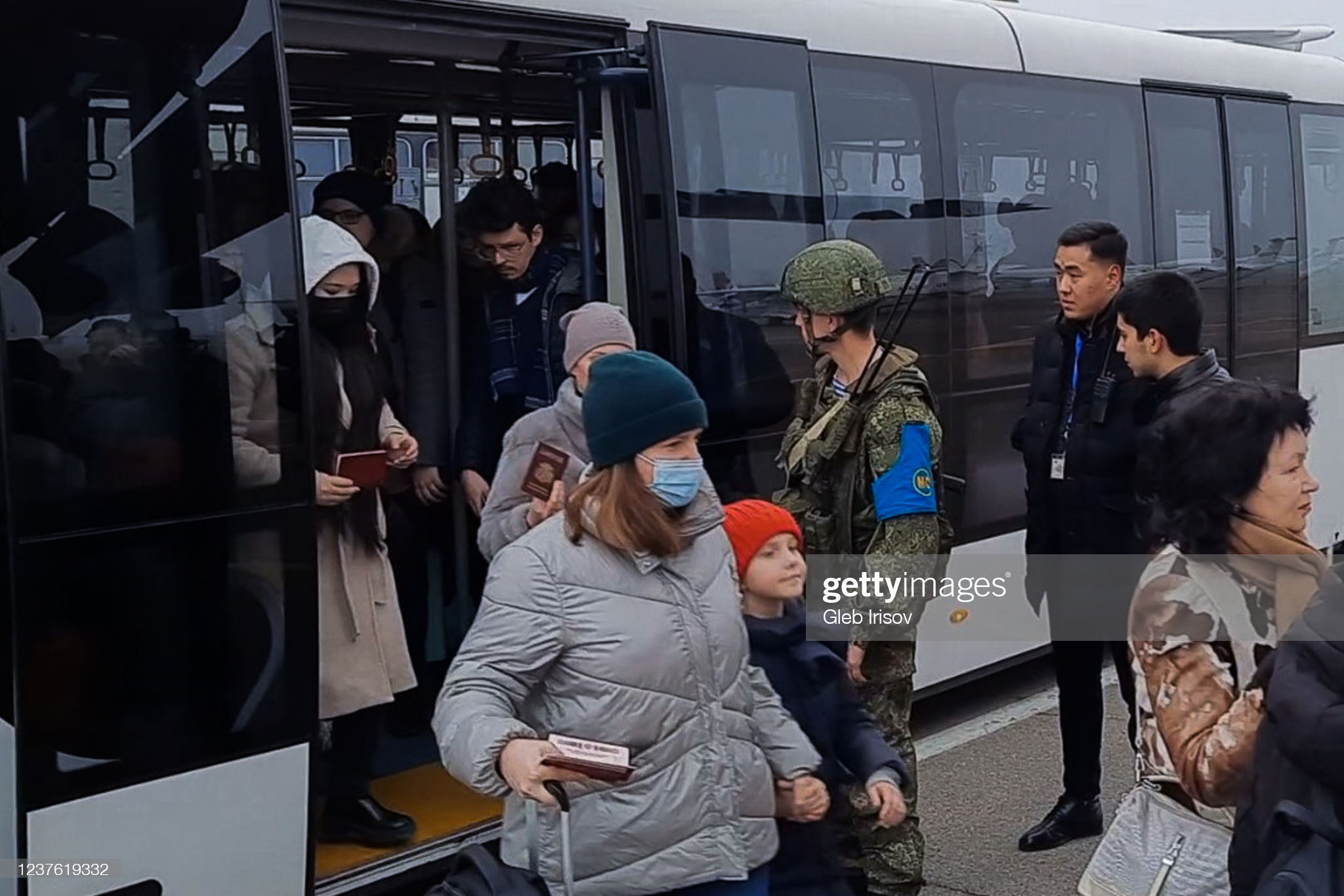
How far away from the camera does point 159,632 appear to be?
12.1 ft

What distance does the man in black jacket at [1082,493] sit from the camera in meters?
5.00

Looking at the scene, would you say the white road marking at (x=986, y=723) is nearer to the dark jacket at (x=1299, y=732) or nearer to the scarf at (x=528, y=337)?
the scarf at (x=528, y=337)

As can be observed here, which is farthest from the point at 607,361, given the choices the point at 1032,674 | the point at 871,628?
the point at 1032,674

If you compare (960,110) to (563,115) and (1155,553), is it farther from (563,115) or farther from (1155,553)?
(1155,553)

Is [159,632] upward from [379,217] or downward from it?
downward

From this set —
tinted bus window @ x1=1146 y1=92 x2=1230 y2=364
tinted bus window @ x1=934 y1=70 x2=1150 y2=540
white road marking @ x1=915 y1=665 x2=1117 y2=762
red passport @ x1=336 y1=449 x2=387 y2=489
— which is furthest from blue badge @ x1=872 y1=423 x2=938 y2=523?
tinted bus window @ x1=1146 y1=92 x2=1230 y2=364

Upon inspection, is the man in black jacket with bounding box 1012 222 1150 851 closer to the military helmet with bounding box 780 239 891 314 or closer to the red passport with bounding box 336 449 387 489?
the military helmet with bounding box 780 239 891 314

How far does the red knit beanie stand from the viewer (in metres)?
3.36

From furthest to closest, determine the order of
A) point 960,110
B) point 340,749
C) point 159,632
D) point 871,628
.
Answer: point 960,110 → point 340,749 → point 871,628 → point 159,632

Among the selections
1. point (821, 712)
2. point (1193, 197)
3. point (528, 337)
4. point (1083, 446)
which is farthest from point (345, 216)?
point (1193, 197)

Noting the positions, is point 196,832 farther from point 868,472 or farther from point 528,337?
point 528,337

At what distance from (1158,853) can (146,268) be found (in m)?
2.39

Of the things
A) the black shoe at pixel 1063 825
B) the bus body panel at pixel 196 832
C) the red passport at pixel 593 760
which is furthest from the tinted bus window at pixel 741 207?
the red passport at pixel 593 760

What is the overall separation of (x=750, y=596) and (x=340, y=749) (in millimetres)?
2141
